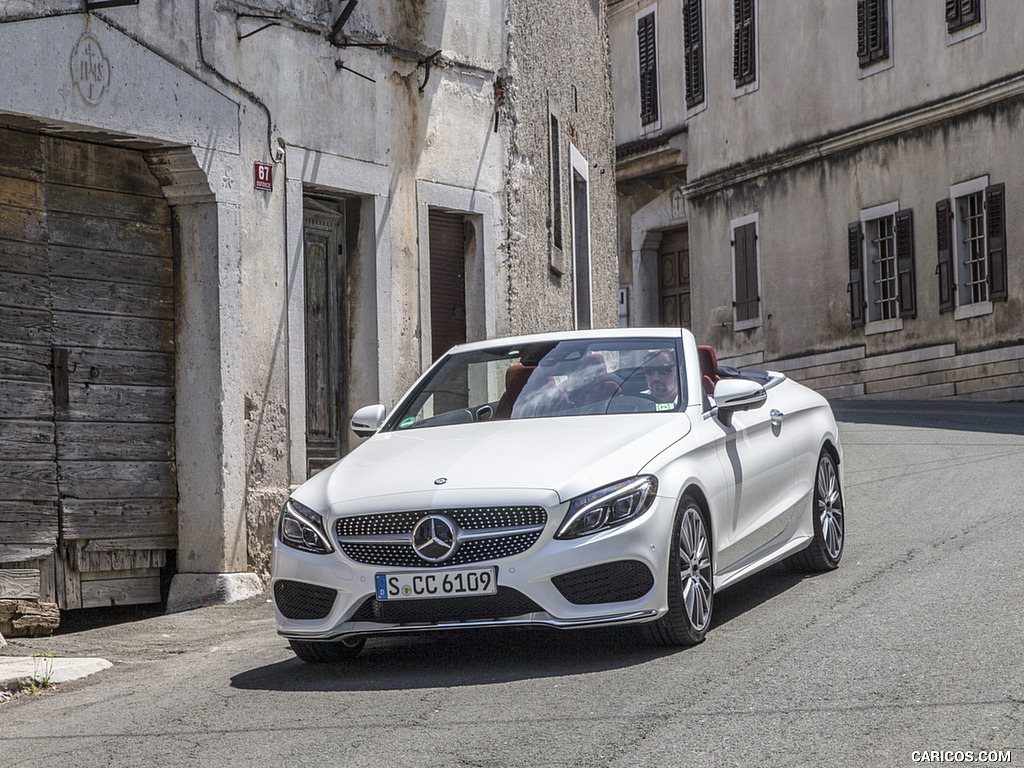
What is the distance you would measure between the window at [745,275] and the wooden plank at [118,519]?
21353mm

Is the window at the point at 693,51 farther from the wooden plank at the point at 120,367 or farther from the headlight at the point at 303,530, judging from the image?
the headlight at the point at 303,530

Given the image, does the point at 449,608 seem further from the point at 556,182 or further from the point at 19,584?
the point at 556,182

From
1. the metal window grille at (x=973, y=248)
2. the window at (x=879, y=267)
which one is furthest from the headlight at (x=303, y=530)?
the window at (x=879, y=267)

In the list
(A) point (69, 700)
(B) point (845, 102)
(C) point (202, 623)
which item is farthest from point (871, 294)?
(A) point (69, 700)

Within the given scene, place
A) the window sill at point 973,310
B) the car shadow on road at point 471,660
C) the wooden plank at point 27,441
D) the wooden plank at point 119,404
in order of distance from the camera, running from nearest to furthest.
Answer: the car shadow on road at point 471,660 < the wooden plank at point 27,441 < the wooden plank at point 119,404 < the window sill at point 973,310

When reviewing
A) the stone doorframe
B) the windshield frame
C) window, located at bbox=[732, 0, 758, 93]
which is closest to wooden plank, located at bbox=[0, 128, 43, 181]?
the stone doorframe

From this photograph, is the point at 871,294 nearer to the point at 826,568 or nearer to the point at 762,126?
the point at 762,126

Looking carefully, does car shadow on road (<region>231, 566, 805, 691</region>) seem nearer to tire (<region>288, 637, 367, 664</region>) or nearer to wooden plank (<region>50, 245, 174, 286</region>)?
tire (<region>288, 637, 367, 664</region>)

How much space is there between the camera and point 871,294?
90.2 feet

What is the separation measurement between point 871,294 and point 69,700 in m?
22.6

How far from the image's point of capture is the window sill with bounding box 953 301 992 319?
965 inches

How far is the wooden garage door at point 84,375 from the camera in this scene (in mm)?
9664

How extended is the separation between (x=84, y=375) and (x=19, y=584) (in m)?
1.48

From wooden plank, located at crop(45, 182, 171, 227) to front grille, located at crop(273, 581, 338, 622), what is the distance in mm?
4306
